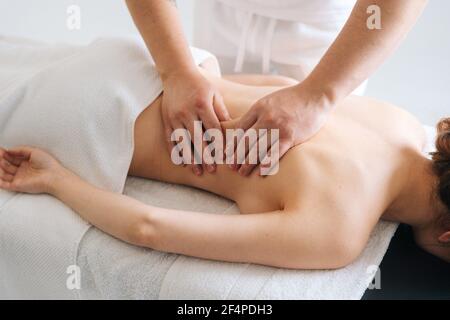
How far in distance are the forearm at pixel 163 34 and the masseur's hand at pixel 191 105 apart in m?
0.03

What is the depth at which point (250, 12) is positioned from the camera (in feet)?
4.43

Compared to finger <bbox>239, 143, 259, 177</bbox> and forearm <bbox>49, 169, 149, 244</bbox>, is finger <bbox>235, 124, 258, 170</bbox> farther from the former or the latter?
forearm <bbox>49, 169, 149, 244</bbox>

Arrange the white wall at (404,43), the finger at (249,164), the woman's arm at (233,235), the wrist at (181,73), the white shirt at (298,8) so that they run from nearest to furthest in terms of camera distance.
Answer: the woman's arm at (233,235)
the finger at (249,164)
the wrist at (181,73)
the white shirt at (298,8)
the white wall at (404,43)

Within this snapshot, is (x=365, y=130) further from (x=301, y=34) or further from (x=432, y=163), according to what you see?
(x=301, y=34)

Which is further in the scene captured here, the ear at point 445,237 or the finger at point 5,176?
the finger at point 5,176

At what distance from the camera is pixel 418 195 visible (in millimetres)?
1092

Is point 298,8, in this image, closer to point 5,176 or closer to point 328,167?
point 328,167

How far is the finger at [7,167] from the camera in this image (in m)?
1.14

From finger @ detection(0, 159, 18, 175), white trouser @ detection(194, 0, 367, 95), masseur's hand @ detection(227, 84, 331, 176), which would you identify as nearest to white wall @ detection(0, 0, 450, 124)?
white trouser @ detection(194, 0, 367, 95)

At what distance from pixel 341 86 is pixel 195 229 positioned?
421mm

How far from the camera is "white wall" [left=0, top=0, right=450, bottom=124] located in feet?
6.01

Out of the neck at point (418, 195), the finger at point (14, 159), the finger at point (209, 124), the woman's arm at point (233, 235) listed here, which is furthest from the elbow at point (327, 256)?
the finger at point (14, 159)

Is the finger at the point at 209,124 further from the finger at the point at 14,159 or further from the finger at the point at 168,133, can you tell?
the finger at the point at 14,159

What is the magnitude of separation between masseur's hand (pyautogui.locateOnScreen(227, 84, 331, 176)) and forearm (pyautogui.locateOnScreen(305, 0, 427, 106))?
0.02 meters
